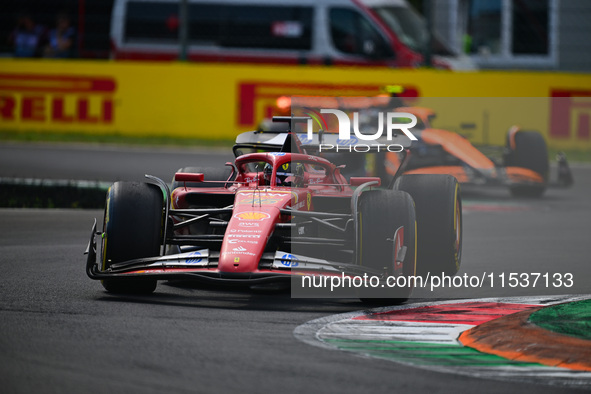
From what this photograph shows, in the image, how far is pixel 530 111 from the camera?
19.2 m

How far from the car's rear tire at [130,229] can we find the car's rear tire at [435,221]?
6.11ft

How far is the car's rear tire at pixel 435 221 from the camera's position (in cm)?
775

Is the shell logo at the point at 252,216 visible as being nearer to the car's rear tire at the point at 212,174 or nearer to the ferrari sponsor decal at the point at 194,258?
the ferrari sponsor decal at the point at 194,258

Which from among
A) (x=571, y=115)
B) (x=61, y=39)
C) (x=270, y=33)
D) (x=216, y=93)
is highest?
(x=270, y=33)

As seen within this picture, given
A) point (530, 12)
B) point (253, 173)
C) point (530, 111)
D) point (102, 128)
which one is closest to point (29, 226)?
point (253, 173)

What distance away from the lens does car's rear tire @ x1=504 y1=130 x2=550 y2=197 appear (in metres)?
13.9

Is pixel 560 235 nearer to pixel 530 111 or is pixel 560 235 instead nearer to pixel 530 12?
pixel 530 111

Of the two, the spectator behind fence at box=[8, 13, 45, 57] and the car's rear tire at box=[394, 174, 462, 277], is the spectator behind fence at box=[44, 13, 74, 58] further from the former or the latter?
the car's rear tire at box=[394, 174, 462, 277]

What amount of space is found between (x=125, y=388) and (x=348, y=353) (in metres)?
1.24

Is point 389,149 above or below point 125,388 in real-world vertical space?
above

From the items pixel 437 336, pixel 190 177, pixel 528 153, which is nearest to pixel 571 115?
pixel 528 153

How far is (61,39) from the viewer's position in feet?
70.3

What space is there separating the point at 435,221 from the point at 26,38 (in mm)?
15692

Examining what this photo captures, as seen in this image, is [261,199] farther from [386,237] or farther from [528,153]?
[528,153]
